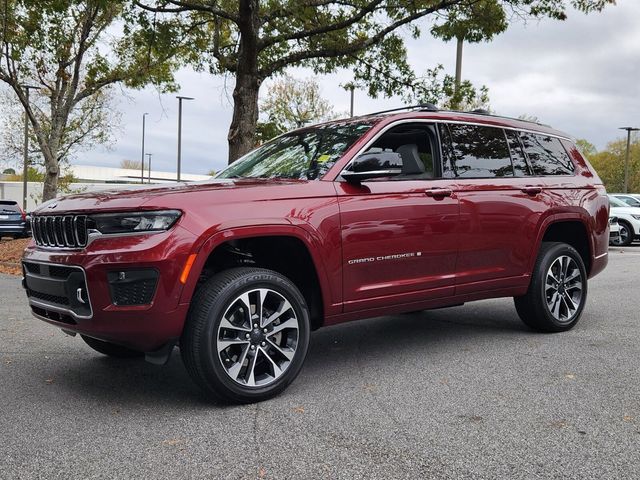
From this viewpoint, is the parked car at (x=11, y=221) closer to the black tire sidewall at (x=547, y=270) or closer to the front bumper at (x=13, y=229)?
the front bumper at (x=13, y=229)

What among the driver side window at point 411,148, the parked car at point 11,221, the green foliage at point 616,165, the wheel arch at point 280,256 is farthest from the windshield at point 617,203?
the green foliage at point 616,165

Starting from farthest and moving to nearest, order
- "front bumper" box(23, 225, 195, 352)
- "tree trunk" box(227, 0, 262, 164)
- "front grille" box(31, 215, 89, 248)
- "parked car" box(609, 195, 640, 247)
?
"parked car" box(609, 195, 640, 247), "tree trunk" box(227, 0, 262, 164), "front grille" box(31, 215, 89, 248), "front bumper" box(23, 225, 195, 352)

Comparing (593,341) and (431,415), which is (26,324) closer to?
(431,415)

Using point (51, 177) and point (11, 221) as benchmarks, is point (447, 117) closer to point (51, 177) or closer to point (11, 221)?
point (51, 177)

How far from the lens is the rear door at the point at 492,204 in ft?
16.5

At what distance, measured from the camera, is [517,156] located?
223 inches

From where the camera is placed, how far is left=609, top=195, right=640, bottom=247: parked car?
20.1 m

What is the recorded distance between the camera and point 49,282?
152 inches

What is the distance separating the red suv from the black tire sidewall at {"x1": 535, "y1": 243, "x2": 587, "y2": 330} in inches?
0.7

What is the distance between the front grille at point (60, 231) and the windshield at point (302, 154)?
1.46 metres

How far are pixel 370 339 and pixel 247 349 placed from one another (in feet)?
7.03

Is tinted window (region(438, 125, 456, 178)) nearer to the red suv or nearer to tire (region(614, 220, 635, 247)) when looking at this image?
the red suv

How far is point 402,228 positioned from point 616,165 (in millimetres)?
61918

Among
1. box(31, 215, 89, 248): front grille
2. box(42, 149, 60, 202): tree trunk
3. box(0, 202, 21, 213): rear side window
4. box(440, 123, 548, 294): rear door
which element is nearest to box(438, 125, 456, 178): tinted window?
box(440, 123, 548, 294): rear door
